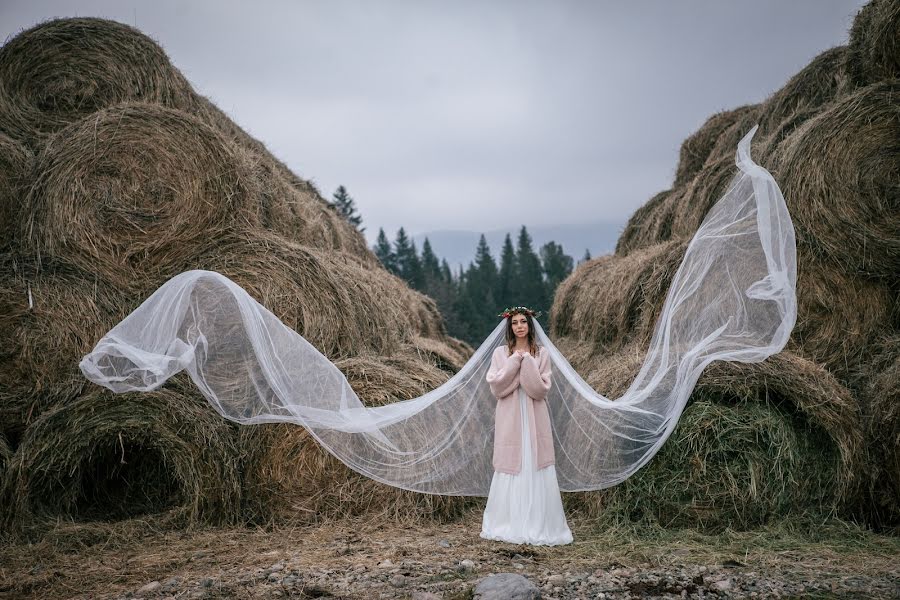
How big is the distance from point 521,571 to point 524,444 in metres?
1.09

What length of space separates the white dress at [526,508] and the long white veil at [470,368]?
24 cm

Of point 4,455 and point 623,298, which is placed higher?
point 623,298

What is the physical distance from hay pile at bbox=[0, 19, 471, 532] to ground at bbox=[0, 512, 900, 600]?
0.33m

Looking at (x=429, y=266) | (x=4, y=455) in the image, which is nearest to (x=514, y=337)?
(x=4, y=455)

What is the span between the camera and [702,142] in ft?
32.2

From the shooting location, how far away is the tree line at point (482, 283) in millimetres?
34938

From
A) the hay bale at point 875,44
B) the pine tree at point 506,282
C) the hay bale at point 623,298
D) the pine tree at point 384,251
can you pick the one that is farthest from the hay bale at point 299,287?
the pine tree at point 384,251

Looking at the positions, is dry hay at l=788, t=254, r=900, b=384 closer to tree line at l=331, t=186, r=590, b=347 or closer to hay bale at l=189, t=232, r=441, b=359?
hay bale at l=189, t=232, r=441, b=359

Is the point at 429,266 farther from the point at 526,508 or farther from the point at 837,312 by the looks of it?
the point at 526,508

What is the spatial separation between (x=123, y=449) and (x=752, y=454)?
13.9 feet

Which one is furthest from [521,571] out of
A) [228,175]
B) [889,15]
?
[889,15]

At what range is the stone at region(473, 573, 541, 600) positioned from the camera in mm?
3844

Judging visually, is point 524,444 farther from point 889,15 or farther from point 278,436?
point 889,15

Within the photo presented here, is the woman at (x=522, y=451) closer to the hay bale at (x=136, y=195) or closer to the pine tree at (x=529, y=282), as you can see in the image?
the hay bale at (x=136, y=195)
